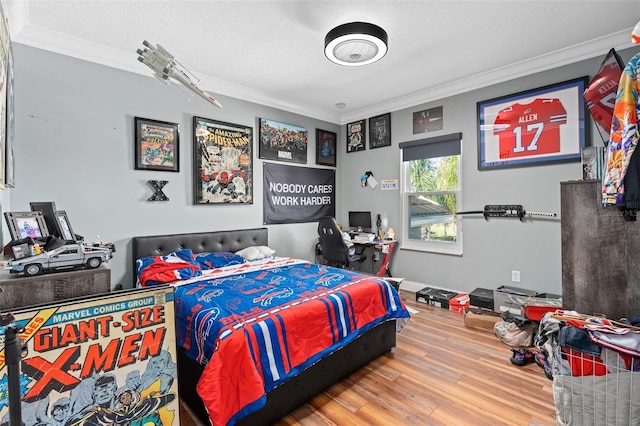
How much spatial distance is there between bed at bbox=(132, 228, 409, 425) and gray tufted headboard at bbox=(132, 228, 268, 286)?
0.7 inches

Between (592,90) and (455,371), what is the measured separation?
234 cm

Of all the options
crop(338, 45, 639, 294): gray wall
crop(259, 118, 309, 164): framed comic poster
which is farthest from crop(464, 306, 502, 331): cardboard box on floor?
crop(259, 118, 309, 164): framed comic poster

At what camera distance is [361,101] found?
4.41 meters

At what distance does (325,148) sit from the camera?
16.2 ft

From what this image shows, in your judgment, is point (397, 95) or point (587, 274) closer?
point (587, 274)

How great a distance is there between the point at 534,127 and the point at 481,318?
2.10 m

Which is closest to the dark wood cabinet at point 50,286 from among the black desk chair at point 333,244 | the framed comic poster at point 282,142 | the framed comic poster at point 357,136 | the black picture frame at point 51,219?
the black picture frame at point 51,219

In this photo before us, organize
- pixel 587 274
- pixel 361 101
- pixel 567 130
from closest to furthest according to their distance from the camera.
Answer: pixel 587 274 < pixel 567 130 < pixel 361 101

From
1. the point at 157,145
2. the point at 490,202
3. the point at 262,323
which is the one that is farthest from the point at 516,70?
the point at 157,145

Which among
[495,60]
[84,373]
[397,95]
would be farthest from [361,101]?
[84,373]

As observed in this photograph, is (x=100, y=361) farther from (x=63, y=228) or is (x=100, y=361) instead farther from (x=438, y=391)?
(x=438, y=391)

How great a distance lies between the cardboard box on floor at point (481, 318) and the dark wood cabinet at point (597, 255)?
91 cm

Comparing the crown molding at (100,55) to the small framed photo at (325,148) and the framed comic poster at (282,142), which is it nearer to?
the framed comic poster at (282,142)

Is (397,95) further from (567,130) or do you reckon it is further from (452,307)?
(452,307)
